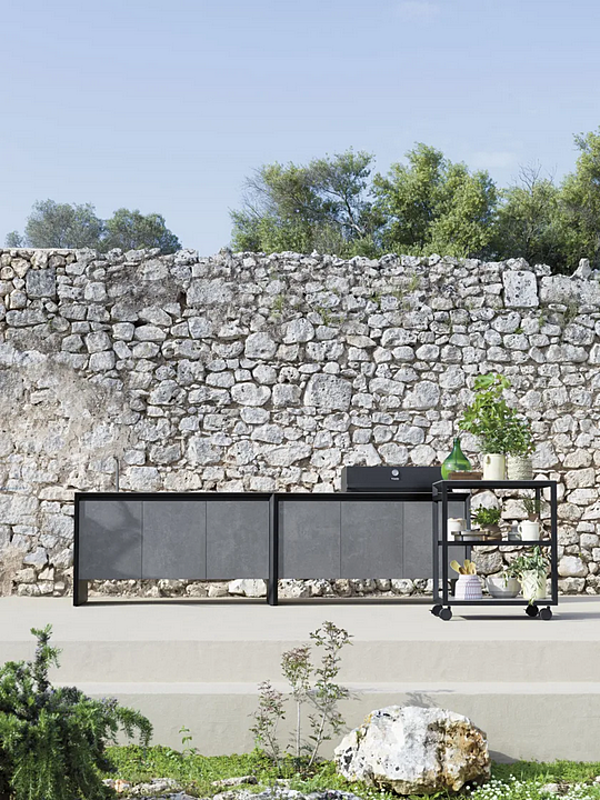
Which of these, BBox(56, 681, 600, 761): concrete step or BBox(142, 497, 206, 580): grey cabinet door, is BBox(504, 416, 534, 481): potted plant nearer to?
BBox(56, 681, 600, 761): concrete step

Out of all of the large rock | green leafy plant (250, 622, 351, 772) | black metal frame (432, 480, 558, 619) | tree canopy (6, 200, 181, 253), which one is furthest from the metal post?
tree canopy (6, 200, 181, 253)

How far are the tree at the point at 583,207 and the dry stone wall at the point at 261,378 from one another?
6200 millimetres

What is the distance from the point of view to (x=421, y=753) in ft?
10.3

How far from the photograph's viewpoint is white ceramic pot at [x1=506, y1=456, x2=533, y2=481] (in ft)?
15.6

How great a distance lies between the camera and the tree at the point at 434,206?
1317cm

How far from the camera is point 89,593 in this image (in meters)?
6.40

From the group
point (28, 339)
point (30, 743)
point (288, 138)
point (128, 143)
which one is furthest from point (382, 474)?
point (288, 138)

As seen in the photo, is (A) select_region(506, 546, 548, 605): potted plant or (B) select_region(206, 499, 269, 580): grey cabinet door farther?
(B) select_region(206, 499, 269, 580): grey cabinet door

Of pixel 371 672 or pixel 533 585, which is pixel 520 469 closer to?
pixel 533 585

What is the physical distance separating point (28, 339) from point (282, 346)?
6.12 ft

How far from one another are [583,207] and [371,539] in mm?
9229

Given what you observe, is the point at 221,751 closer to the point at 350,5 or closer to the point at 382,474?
the point at 382,474

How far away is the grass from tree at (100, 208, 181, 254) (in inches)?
673

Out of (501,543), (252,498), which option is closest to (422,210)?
(252,498)
